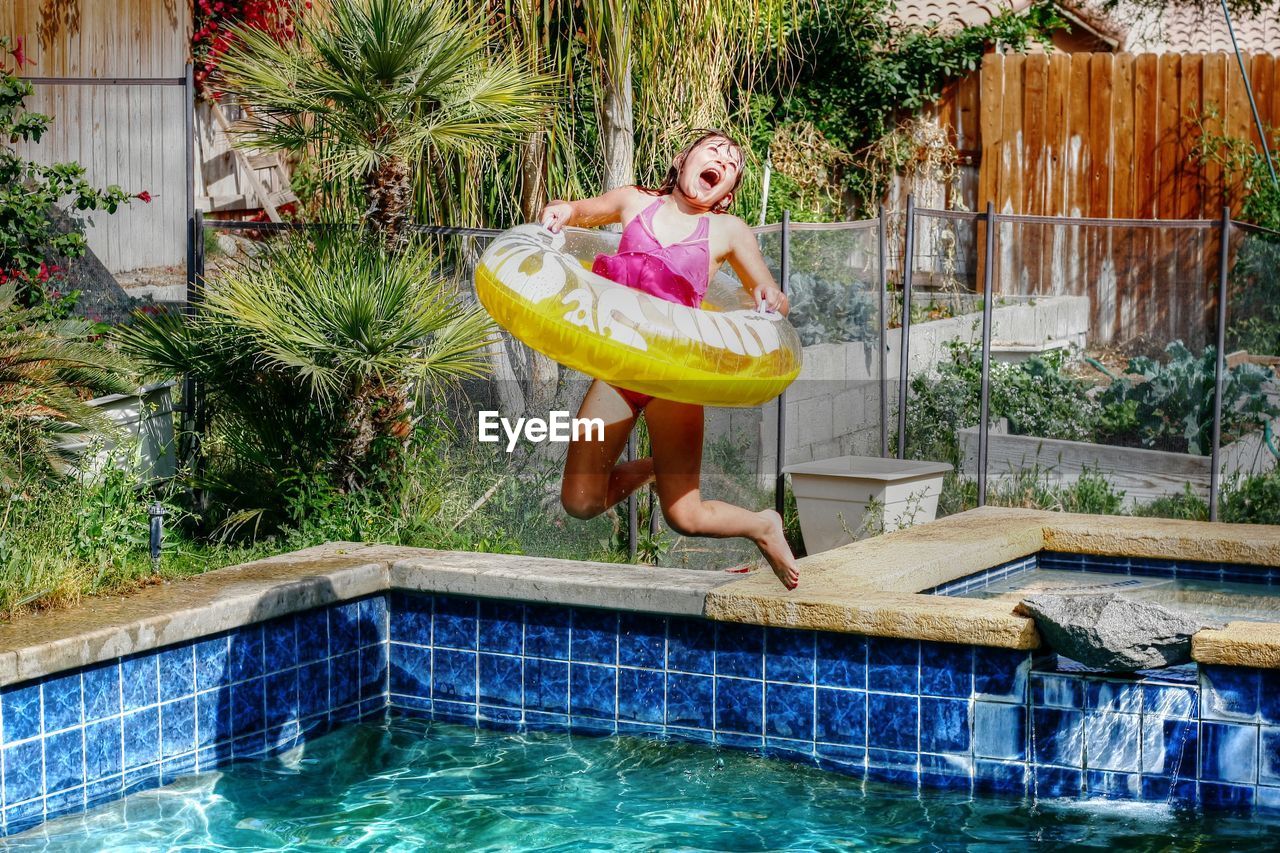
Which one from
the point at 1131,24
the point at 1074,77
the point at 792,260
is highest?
the point at 1131,24

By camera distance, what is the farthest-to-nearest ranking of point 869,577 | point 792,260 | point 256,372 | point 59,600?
point 792,260, point 256,372, point 869,577, point 59,600

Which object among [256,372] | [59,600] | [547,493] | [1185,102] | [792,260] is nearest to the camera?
[59,600]

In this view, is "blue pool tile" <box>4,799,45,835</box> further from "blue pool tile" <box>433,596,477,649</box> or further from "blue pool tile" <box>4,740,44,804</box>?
"blue pool tile" <box>433,596,477,649</box>

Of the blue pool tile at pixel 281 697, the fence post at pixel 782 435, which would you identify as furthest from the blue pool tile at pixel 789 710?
the fence post at pixel 782 435

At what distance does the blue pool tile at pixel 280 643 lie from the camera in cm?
531

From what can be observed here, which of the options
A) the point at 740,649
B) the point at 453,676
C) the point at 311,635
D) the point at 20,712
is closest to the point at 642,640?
the point at 740,649

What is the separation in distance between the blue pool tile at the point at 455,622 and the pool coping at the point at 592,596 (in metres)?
0.07

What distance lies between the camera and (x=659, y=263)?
4.54 metres

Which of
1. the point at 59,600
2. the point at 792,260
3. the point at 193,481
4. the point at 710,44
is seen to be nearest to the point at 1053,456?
the point at 792,260

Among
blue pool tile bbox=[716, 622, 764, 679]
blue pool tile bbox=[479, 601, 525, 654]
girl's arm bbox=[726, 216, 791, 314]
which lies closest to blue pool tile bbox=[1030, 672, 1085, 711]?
blue pool tile bbox=[716, 622, 764, 679]

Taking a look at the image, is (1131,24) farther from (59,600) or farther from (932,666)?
(59,600)

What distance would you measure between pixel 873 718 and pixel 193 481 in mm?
3887

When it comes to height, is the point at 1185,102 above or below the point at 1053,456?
above

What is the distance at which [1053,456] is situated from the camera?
29.8 ft
